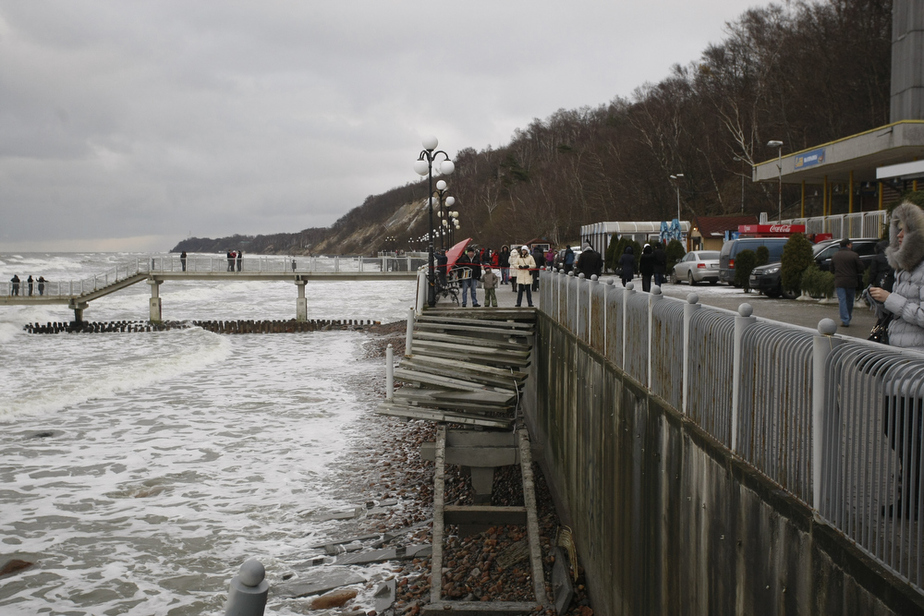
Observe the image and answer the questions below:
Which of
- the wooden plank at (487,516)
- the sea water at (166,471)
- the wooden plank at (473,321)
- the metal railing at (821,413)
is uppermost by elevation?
the metal railing at (821,413)

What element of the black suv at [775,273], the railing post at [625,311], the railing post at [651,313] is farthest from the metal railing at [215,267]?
the railing post at [651,313]

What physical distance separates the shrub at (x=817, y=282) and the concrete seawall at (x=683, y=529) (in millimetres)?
10117

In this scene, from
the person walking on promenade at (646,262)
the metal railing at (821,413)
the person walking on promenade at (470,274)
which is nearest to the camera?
the metal railing at (821,413)

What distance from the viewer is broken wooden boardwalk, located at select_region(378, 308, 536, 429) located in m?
14.4

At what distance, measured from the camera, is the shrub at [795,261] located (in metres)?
19.3

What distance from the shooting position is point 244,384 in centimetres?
2794

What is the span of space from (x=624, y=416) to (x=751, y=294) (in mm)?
17166

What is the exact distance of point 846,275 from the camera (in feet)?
42.6

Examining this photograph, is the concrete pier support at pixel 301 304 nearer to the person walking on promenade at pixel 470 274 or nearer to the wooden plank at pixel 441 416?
the person walking on promenade at pixel 470 274

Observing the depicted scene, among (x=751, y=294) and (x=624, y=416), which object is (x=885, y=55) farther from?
(x=624, y=416)

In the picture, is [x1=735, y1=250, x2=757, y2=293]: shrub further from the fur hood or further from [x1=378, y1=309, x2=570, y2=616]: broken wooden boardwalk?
the fur hood

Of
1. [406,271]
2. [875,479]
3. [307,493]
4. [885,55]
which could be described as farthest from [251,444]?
[885,55]

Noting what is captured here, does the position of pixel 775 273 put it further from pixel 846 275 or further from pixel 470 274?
pixel 470 274

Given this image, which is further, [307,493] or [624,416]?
[307,493]
